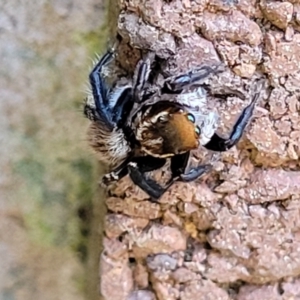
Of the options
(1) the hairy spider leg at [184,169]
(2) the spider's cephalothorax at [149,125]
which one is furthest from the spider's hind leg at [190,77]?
(1) the hairy spider leg at [184,169]

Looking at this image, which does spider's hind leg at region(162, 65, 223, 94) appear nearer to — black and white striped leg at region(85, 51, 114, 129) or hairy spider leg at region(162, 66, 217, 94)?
hairy spider leg at region(162, 66, 217, 94)

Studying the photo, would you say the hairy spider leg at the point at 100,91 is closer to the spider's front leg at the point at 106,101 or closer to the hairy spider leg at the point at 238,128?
the spider's front leg at the point at 106,101

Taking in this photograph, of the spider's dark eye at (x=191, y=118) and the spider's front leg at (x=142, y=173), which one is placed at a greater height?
the spider's dark eye at (x=191, y=118)

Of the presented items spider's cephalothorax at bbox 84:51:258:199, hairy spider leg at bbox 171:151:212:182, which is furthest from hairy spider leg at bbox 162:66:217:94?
hairy spider leg at bbox 171:151:212:182

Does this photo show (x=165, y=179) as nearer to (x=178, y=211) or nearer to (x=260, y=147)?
(x=178, y=211)

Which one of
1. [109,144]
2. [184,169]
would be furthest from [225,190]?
[109,144]

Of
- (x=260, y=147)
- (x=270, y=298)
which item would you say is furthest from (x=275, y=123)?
(x=270, y=298)
